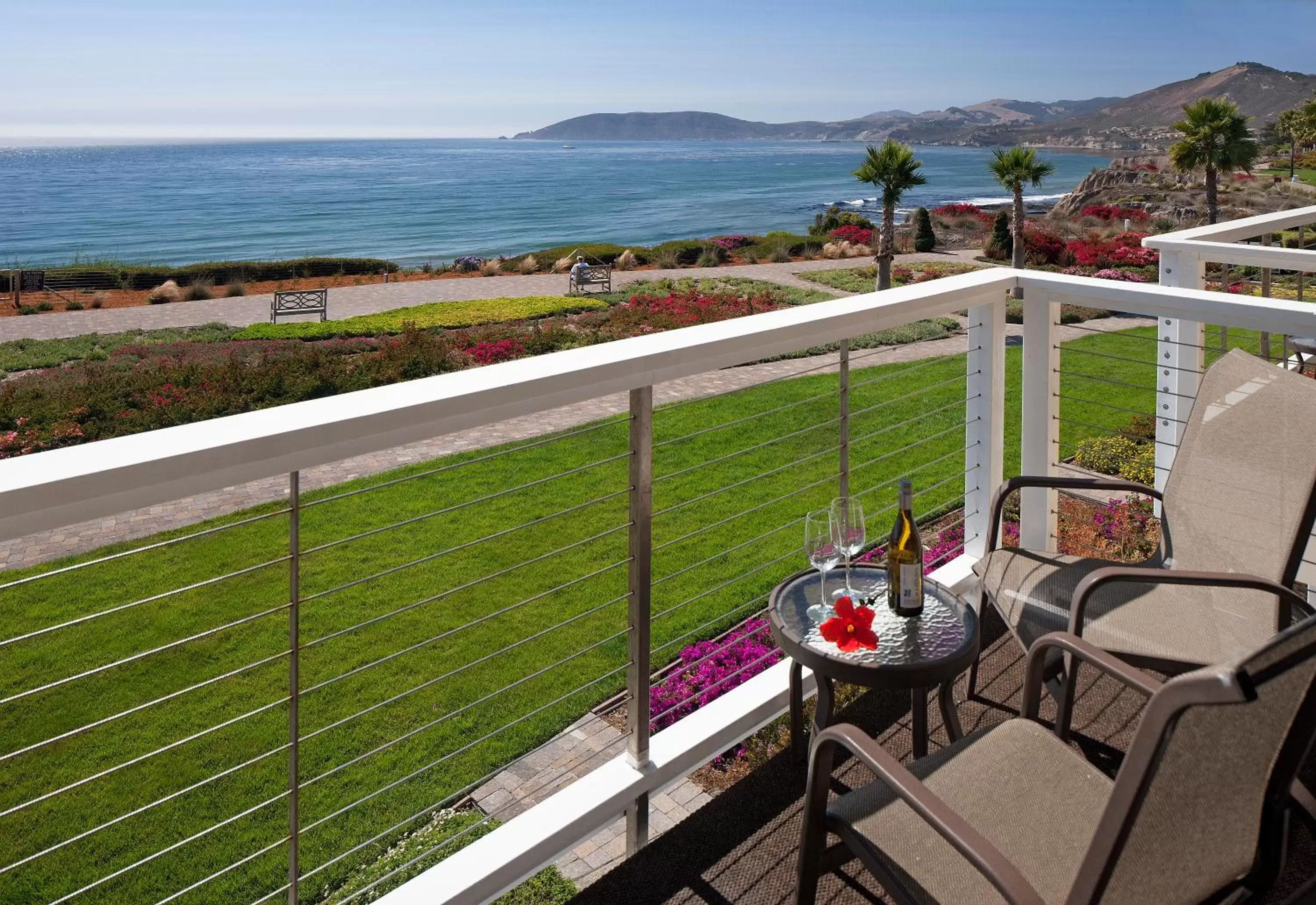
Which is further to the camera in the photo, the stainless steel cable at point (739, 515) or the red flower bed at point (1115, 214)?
the red flower bed at point (1115, 214)

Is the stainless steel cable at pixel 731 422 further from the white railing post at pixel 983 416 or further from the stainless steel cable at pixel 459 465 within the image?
the white railing post at pixel 983 416

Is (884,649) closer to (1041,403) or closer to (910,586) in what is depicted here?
(910,586)

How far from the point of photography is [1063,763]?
1.58 m

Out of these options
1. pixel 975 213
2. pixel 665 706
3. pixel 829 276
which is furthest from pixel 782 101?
pixel 665 706

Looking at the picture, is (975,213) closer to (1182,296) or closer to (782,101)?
(1182,296)

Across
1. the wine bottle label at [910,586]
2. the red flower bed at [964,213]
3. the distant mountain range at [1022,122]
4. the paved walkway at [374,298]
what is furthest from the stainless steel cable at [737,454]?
the red flower bed at [964,213]

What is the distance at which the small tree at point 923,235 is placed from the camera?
29.6 m

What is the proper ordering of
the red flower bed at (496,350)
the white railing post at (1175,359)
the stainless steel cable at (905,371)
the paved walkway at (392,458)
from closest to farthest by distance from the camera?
the stainless steel cable at (905,371) → the white railing post at (1175,359) → the paved walkway at (392,458) → the red flower bed at (496,350)

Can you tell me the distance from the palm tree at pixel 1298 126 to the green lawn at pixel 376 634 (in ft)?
122

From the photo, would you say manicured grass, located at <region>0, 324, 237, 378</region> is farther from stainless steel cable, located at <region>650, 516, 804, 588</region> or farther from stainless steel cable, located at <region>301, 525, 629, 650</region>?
stainless steel cable, located at <region>301, 525, 629, 650</region>

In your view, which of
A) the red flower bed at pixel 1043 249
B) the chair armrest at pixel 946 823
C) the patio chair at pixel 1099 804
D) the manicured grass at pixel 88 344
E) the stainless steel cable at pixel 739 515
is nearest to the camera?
the patio chair at pixel 1099 804

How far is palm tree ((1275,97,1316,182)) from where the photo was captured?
132 feet

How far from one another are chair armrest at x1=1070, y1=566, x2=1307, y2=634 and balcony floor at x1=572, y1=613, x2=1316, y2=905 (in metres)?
0.43

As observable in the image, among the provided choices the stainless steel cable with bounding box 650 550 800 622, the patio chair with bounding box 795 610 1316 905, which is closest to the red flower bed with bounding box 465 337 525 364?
the stainless steel cable with bounding box 650 550 800 622
